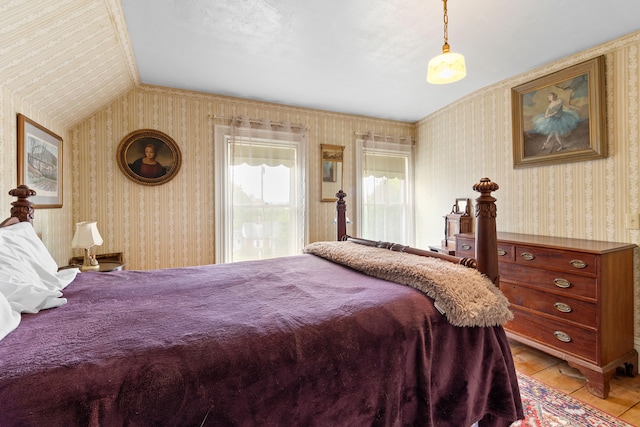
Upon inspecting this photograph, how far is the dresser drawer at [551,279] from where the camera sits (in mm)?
1971

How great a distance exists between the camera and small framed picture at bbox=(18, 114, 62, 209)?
1986mm

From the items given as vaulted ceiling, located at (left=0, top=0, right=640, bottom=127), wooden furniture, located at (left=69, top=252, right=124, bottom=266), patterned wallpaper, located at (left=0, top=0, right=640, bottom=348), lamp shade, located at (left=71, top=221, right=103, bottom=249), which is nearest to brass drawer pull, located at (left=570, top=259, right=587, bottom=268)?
patterned wallpaper, located at (left=0, top=0, right=640, bottom=348)

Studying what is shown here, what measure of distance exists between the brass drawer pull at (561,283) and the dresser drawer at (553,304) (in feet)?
0.28

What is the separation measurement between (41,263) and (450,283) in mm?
1965

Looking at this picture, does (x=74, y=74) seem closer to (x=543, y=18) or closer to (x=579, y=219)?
(x=543, y=18)

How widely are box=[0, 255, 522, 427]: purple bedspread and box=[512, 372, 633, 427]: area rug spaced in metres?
0.59

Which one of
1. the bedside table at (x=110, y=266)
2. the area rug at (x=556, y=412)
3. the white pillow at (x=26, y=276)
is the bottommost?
the area rug at (x=556, y=412)

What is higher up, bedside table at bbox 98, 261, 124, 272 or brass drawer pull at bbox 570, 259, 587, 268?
brass drawer pull at bbox 570, 259, 587, 268

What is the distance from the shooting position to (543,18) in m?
2.06

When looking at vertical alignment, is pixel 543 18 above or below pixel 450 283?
above

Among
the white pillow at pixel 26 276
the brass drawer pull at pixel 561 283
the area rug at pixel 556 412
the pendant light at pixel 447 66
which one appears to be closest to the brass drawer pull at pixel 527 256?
the brass drawer pull at pixel 561 283

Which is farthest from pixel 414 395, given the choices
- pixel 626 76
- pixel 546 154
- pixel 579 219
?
pixel 626 76

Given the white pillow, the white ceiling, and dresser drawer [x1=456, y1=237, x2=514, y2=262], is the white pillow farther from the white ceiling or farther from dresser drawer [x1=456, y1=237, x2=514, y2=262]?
dresser drawer [x1=456, y1=237, x2=514, y2=262]

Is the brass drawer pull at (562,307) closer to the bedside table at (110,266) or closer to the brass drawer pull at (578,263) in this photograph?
the brass drawer pull at (578,263)
